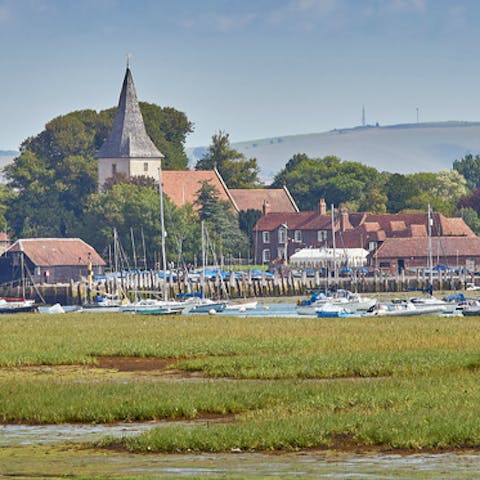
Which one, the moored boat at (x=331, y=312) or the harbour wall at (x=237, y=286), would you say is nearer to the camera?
the moored boat at (x=331, y=312)

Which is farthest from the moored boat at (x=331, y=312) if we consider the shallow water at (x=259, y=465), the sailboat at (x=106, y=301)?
the shallow water at (x=259, y=465)

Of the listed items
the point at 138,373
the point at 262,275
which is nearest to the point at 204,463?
→ the point at 138,373

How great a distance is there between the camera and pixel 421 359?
186 ft

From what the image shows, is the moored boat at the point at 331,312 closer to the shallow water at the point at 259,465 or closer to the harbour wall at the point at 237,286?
the harbour wall at the point at 237,286

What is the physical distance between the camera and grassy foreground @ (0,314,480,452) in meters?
39.1

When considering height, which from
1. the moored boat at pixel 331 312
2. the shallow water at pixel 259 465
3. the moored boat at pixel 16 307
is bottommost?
the shallow water at pixel 259 465

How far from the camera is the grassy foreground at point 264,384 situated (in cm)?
3912

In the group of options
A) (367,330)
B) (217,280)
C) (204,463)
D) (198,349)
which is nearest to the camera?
(204,463)

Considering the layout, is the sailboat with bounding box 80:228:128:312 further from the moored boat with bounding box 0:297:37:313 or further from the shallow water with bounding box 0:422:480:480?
the shallow water with bounding box 0:422:480:480

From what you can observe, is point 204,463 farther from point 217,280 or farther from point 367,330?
point 217,280

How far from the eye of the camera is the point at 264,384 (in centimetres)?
5066

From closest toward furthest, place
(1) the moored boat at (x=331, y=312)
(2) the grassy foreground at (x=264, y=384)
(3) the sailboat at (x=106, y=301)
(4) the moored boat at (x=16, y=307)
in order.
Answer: (2) the grassy foreground at (x=264, y=384), (1) the moored boat at (x=331, y=312), (3) the sailboat at (x=106, y=301), (4) the moored boat at (x=16, y=307)

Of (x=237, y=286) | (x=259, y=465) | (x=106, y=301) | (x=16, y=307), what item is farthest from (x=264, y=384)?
(x=237, y=286)

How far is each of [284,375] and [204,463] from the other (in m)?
17.5
